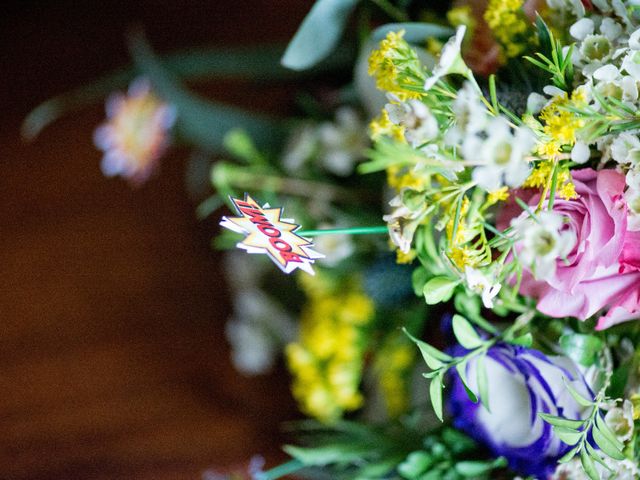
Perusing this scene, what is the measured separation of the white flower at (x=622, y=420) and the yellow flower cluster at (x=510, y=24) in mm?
225

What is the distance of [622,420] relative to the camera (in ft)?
1.30

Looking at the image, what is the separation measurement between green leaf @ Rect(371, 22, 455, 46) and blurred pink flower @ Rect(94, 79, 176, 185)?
35cm

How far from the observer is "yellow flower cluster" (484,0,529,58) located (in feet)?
1.43

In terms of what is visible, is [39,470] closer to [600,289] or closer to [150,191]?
[150,191]

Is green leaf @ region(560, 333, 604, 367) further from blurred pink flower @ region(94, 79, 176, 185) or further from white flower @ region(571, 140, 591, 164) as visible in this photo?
blurred pink flower @ region(94, 79, 176, 185)

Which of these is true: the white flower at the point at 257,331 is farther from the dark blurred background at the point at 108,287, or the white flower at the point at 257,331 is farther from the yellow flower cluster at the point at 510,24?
the yellow flower cluster at the point at 510,24

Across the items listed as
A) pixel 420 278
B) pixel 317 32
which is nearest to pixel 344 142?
pixel 317 32

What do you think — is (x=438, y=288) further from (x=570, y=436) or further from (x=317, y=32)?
(x=317, y=32)

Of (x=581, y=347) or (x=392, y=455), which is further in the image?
(x=392, y=455)

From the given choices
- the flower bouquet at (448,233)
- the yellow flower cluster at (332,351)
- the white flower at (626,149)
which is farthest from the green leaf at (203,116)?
the white flower at (626,149)

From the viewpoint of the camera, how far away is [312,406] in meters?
0.66

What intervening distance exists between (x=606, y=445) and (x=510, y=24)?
255 millimetres

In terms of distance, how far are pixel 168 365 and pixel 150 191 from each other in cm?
20

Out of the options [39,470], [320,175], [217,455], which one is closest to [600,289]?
[320,175]
